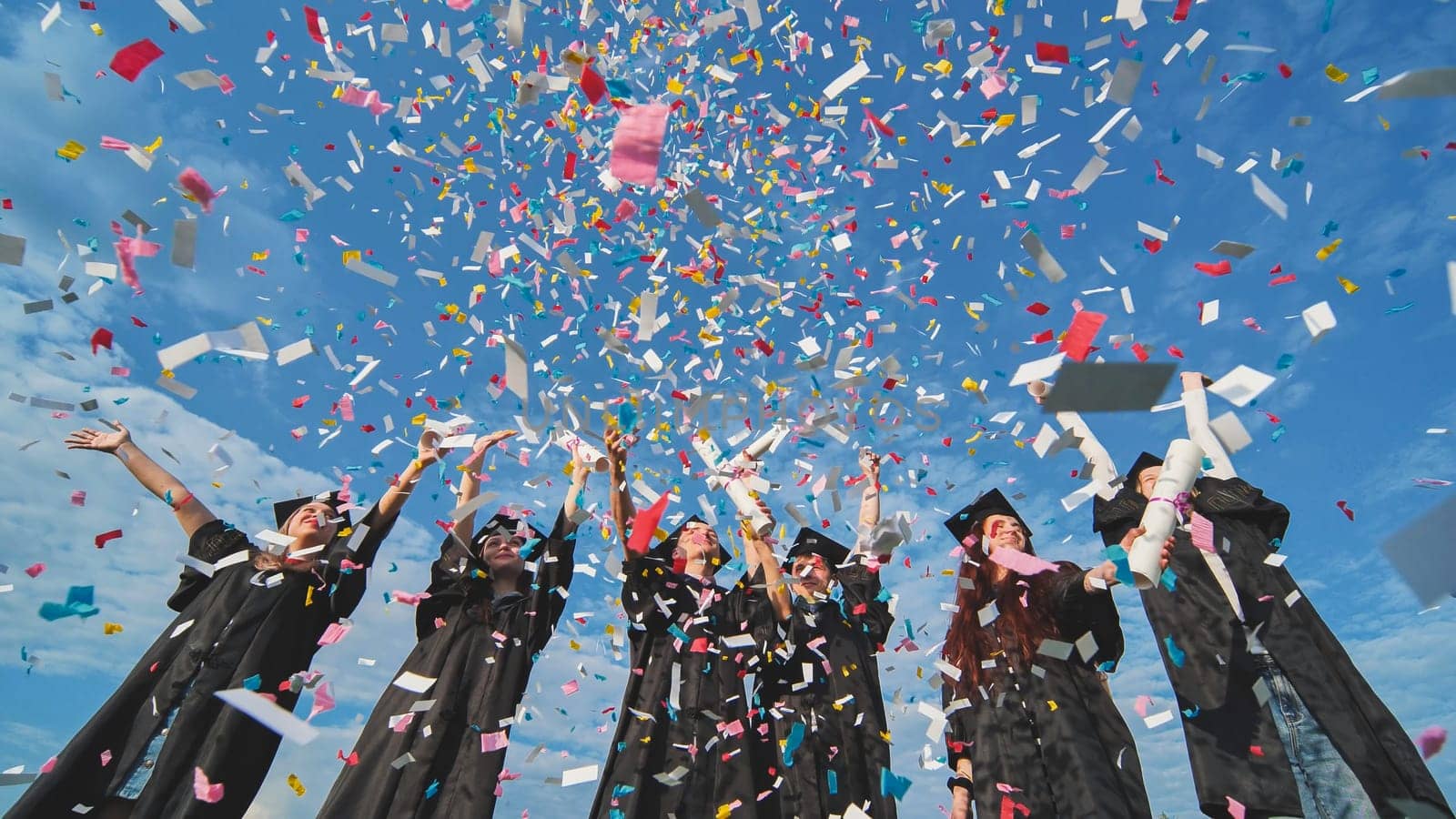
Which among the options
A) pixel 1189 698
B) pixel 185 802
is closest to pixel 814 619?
pixel 1189 698

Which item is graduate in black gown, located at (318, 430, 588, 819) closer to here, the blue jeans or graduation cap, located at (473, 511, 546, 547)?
graduation cap, located at (473, 511, 546, 547)

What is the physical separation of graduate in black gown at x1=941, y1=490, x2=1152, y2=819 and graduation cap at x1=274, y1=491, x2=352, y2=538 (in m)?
4.06

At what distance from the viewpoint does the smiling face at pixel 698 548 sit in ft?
17.5

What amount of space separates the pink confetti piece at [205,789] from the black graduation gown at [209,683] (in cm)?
3

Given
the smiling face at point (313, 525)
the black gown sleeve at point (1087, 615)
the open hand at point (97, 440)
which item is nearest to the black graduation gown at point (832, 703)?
the black gown sleeve at point (1087, 615)

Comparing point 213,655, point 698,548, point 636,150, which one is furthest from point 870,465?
point 213,655

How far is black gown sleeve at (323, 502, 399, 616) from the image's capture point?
438cm

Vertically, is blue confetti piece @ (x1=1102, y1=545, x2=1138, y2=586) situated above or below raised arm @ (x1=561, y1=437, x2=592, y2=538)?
below

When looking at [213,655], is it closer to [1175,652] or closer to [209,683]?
[209,683]

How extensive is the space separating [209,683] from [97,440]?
188 cm

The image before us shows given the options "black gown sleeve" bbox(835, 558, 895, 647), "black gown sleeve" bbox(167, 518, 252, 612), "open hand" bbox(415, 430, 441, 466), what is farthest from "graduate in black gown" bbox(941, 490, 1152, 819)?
"black gown sleeve" bbox(167, 518, 252, 612)

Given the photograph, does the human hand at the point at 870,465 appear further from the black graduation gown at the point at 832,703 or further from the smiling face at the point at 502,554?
the smiling face at the point at 502,554

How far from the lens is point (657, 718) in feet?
14.6

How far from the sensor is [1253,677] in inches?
136
